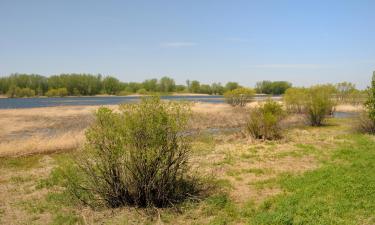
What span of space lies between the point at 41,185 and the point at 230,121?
78.0 ft

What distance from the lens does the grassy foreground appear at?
7445mm

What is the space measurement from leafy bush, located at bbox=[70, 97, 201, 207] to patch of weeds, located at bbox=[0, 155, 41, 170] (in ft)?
22.0

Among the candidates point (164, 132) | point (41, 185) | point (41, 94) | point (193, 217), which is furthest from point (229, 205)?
point (41, 94)

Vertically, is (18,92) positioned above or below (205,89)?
below

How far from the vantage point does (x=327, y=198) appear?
325 inches

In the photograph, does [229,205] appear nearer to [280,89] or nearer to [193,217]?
[193,217]

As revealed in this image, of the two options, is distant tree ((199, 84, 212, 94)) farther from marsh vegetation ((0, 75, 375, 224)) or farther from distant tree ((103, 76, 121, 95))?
marsh vegetation ((0, 75, 375, 224))

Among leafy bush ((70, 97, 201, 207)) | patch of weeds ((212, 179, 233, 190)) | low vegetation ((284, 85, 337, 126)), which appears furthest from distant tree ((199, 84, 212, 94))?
leafy bush ((70, 97, 201, 207))

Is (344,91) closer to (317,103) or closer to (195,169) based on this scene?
(317,103)

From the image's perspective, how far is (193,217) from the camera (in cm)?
766

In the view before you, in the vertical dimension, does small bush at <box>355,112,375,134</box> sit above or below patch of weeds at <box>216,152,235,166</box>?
above

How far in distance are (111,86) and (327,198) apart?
124m

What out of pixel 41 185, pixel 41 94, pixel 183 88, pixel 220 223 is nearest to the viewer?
pixel 220 223

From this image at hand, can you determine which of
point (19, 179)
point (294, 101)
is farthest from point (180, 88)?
point (19, 179)
